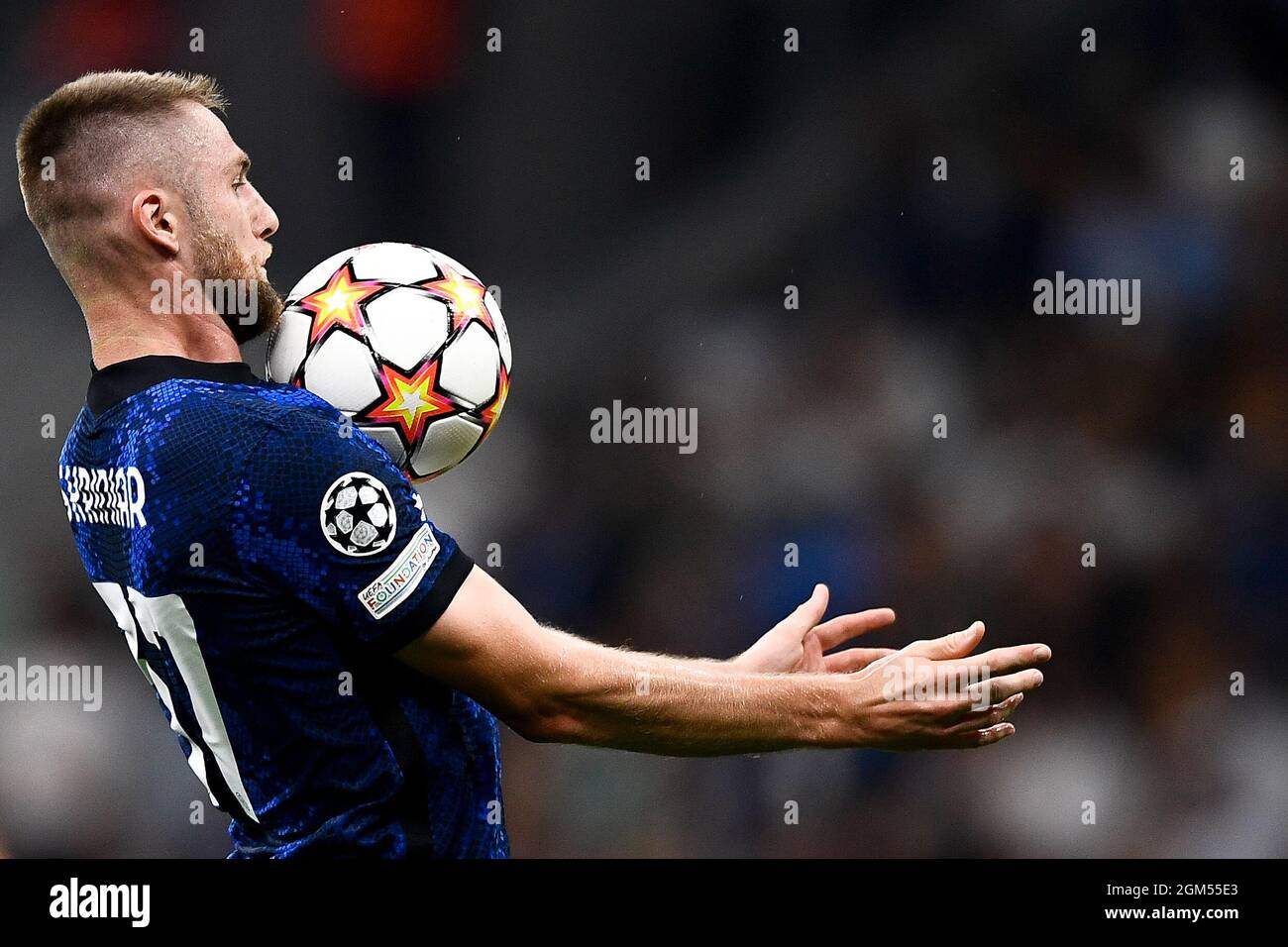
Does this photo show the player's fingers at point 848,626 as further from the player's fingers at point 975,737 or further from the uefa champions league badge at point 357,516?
the uefa champions league badge at point 357,516

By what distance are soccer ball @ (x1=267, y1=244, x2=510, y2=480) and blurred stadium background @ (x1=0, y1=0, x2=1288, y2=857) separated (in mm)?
3175

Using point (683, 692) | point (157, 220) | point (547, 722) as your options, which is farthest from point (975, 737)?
point (157, 220)

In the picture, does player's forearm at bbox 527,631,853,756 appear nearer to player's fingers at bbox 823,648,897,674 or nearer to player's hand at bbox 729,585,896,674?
player's hand at bbox 729,585,896,674

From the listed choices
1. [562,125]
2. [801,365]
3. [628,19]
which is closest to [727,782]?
[801,365]

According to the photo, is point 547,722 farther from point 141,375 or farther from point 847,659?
point 847,659

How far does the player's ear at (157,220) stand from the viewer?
261 cm

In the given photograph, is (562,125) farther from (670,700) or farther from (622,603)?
(670,700)

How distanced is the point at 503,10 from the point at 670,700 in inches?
225

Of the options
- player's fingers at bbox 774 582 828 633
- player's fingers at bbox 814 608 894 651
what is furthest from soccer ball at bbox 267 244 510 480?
player's fingers at bbox 814 608 894 651

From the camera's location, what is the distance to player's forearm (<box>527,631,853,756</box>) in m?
2.44

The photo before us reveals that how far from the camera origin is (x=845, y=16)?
Result: 7504 mm

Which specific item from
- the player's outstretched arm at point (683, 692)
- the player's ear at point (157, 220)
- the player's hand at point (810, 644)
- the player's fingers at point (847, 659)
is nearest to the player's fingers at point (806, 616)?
the player's hand at point (810, 644)

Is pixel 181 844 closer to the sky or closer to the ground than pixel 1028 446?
closer to the ground

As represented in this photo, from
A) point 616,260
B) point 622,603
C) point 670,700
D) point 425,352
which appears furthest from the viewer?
point 616,260
